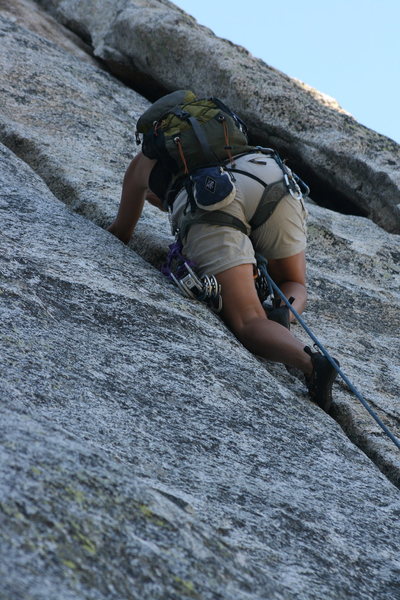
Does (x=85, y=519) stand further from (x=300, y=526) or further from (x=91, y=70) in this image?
(x=91, y=70)

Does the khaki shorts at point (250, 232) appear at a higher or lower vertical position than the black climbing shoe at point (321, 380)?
higher

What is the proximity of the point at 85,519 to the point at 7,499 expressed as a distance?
0.99 ft

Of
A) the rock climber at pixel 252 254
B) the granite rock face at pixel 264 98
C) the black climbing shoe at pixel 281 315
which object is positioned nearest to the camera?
the rock climber at pixel 252 254

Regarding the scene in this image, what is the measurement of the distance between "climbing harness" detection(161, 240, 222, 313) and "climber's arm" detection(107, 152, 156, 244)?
→ 566 mm

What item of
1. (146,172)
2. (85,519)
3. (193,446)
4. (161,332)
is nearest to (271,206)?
(146,172)

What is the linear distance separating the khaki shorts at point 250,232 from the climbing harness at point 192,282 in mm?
78

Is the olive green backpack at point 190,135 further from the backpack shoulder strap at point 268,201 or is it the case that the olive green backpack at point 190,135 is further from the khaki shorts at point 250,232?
the backpack shoulder strap at point 268,201

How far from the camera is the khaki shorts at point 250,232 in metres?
6.25

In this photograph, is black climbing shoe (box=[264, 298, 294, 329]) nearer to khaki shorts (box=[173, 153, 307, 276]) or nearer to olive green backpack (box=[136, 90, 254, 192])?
khaki shorts (box=[173, 153, 307, 276])

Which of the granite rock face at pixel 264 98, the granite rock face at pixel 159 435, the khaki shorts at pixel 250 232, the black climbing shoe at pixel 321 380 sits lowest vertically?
the granite rock face at pixel 159 435

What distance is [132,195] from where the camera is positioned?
682 cm

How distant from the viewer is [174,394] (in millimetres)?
4828

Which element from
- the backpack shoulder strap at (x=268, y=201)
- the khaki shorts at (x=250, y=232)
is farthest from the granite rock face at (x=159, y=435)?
the backpack shoulder strap at (x=268, y=201)

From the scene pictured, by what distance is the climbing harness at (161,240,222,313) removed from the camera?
20.3 feet
